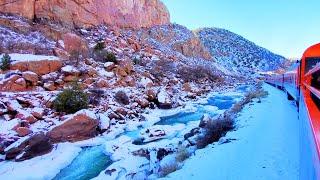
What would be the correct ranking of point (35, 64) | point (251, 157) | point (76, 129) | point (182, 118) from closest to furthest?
point (251, 157) < point (76, 129) < point (182, 118) < point (35, 64)

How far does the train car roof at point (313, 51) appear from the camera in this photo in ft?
34.9

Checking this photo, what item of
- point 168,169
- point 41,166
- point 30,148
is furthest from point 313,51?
point 30,148

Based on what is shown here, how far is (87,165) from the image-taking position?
11.2m

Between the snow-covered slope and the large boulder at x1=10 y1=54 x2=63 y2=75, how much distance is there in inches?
2621

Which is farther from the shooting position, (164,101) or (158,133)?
(164,101)

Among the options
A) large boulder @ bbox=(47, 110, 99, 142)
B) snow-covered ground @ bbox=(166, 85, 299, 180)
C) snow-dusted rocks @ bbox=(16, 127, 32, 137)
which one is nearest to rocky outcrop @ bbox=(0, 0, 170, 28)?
large boulder @ bbox=(47, 110, 99, 142)

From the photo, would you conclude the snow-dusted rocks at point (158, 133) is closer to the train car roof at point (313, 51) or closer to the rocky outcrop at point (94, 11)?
the train car roof at point (313, 51)

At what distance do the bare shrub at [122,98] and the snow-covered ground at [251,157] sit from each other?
1025 centimetres

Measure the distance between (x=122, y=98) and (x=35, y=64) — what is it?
518cm

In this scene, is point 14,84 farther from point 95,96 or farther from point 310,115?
point 310,115

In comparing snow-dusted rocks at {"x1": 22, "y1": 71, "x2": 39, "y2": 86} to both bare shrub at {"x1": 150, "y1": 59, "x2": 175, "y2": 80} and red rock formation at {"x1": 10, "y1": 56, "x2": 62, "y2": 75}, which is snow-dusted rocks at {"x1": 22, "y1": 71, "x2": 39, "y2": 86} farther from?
bare shrub at {"x1": 150, "y1": 59, "x2": 175, "y2": 80}

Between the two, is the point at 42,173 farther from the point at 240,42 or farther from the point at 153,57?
the point at 240,42

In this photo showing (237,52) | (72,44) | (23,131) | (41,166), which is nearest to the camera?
(41,166)

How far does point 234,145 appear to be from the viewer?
9.20m
